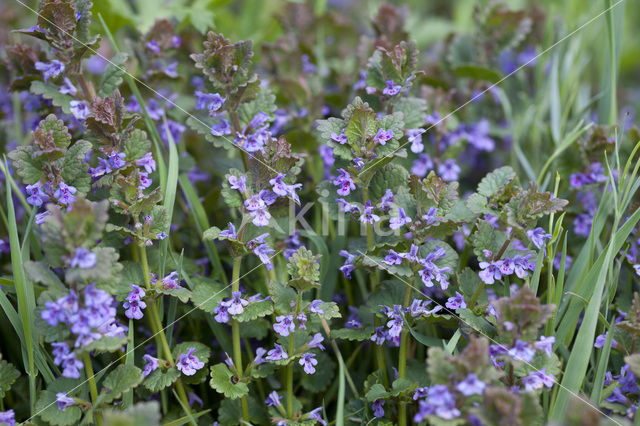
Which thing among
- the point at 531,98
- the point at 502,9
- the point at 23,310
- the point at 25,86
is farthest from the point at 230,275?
the point at 531,98

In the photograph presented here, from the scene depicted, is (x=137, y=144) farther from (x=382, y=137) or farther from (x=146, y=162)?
(x=382, y=137)

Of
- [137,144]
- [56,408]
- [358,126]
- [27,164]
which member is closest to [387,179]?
[358,126]

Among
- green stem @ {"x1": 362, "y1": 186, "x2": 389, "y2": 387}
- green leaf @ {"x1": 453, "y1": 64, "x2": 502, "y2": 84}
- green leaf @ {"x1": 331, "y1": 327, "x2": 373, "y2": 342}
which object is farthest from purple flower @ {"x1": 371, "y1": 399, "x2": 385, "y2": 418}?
green leaf @ {"x1": 453, "y1": 64, "x2": 502, "y2": 84}

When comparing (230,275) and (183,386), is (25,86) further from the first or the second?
(183,386)

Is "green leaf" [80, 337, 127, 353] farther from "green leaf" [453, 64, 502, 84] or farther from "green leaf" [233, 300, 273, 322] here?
"green leaf" [453, 64, 502, 84]

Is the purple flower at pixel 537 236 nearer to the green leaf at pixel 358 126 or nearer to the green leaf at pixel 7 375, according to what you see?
the green leaf at pixel 358 126
